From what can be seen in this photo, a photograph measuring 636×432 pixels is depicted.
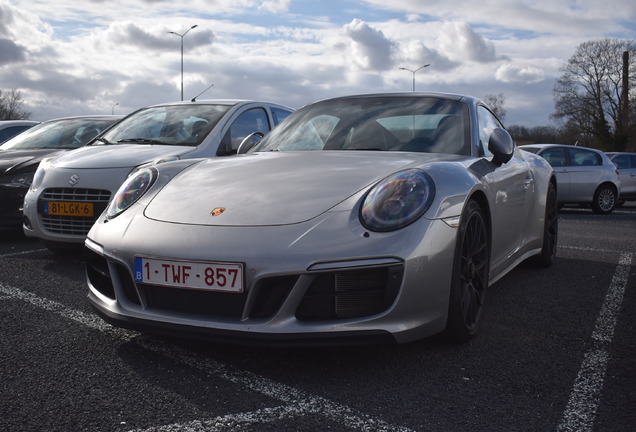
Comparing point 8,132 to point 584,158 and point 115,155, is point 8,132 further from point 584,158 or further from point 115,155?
point 584,158

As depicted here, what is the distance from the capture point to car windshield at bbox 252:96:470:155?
3.67m

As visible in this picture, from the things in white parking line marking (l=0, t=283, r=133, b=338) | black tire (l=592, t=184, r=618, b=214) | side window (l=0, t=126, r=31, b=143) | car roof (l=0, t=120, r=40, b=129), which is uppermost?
car roof (l=0, t=120, r=40, b=129)

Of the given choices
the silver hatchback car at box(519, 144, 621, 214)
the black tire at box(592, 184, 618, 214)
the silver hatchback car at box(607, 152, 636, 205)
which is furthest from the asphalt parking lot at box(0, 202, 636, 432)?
the silver hatchback car at box(607, 152, 636, 205)

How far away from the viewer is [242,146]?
4.23 metres

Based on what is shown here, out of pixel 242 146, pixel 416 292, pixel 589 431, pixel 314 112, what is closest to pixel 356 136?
pixel 314 112

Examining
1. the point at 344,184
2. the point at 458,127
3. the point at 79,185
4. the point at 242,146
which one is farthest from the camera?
the point at 79,185

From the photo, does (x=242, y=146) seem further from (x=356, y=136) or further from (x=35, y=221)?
(x=35, y=221)

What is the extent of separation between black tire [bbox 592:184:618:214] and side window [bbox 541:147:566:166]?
3.10ft

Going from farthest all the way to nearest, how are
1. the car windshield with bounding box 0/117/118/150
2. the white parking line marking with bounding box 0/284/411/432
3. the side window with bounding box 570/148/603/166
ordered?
1. the side window with bounding box 570/148/603/166
2. the car windshield with bounding box 0/117/118/150
3. the white parking line marking with bounding box 0/284/411/432

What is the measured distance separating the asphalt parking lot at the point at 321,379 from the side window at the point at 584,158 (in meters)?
9.47

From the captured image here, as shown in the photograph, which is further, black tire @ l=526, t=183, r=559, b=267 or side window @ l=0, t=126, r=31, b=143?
side window @ l=0, t=126, r=31, b=143

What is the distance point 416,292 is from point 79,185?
325 cm

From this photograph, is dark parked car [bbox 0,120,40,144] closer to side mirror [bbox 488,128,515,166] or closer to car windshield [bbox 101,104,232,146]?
car windshield [bbox 101,104,232,146]

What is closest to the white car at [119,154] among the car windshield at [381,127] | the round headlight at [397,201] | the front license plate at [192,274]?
the car windshield at [381,127]
